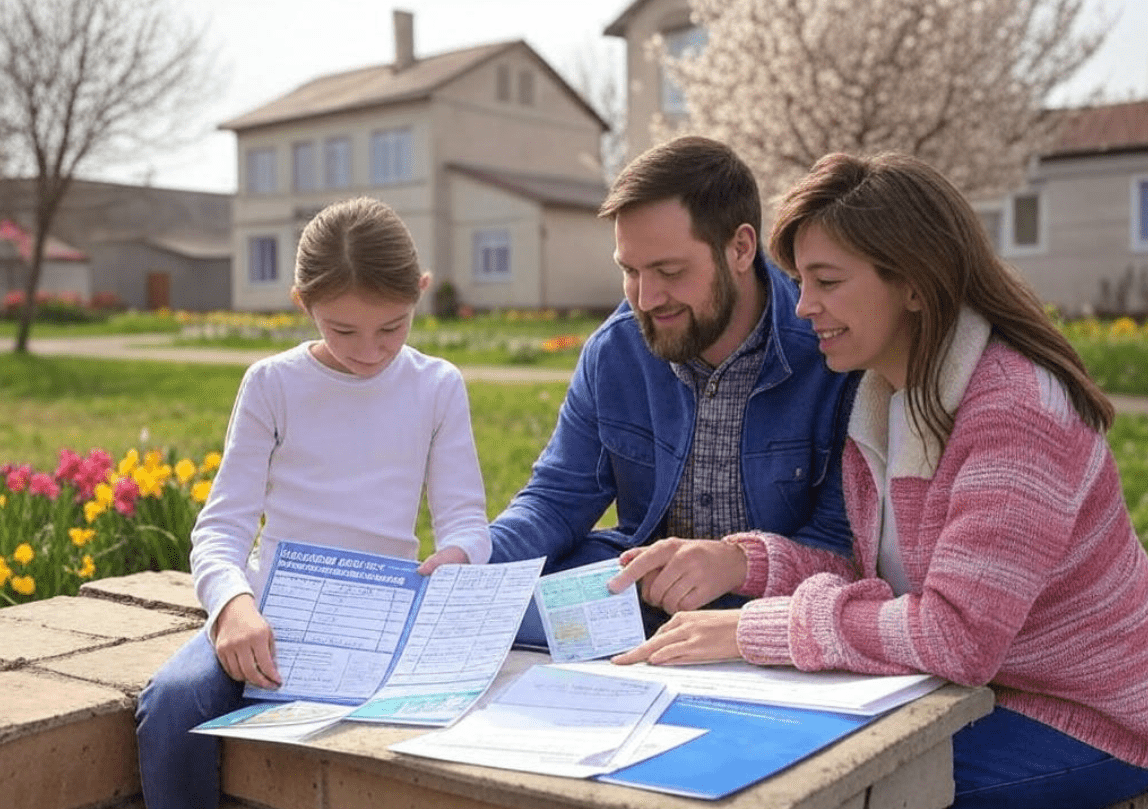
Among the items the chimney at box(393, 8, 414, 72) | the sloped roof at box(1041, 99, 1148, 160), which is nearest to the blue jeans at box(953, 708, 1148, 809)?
the sloped roof at box(1041, 99, 1148, 160)

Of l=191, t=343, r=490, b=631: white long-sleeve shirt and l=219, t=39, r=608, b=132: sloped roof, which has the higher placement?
l=219, t=39, r=608, b=132: sloped roof

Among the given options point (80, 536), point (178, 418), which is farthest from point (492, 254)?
point (80, 536)

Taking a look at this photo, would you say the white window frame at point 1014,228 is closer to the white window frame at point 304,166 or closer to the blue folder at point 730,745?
the white window frame at point 304,166

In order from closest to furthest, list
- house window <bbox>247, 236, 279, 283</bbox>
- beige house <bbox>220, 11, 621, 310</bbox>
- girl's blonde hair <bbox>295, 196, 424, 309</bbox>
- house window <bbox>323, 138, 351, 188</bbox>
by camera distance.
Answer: girl's blonde hair <bbox>295, 196, 424, 309</bbox>, beige house <bbox>220, 11, 621, 310</bbox>, house window <bbox>323, 138, 351, 188</bbox>, house window <bbox>247, 236, 279, 283</bbox>

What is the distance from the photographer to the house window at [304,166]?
36.5 meters

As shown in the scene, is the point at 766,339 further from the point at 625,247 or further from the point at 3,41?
the point at 3,41

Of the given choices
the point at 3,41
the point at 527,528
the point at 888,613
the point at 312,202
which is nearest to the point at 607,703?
the point at 888,613

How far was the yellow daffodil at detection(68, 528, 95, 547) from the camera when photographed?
4113mm

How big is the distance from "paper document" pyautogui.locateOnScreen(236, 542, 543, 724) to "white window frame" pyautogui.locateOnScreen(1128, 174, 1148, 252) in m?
25.4

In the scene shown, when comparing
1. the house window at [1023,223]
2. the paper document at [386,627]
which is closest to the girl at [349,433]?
the paper document at [386,627]

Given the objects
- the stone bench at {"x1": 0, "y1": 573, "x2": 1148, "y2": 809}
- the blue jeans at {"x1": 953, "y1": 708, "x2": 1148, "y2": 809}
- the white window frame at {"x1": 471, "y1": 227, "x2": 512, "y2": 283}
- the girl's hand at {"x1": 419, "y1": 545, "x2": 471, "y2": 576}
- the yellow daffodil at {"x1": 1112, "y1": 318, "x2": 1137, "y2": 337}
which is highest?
the white window frame at {"x1": 471, "y1": 227, "x2": 512, "y2": 283}

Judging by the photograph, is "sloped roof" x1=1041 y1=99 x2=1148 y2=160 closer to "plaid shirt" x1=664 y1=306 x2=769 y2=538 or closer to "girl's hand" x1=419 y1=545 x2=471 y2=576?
"plaid shirt" x1=664 y1=306 x2=769 y2=538

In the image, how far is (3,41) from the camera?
18.3 m

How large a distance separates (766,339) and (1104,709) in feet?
3.91
